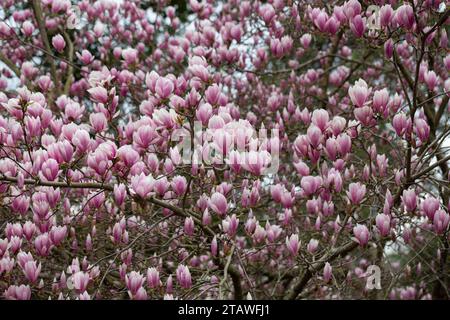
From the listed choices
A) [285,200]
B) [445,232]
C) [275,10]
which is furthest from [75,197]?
[445,232]

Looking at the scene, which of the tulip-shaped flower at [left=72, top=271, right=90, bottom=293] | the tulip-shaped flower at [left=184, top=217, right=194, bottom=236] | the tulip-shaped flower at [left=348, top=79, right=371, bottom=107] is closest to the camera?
the tulip-shaped flower at [left=72, top=271, right=90, bottom=293]

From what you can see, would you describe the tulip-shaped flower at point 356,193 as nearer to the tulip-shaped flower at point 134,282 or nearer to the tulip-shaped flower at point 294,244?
the tulip-shaped flower at point 294,244

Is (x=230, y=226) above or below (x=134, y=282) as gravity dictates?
above

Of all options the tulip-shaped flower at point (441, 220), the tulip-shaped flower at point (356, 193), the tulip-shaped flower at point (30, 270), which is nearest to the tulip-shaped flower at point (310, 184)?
the tulip-shaped flower at point (356, 193)

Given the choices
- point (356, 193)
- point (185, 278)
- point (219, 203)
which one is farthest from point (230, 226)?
point (356, 193)

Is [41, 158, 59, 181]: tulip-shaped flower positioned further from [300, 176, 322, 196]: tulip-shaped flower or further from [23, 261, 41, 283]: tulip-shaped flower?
[300, 176, 322, 196]: tulip-shaped flower

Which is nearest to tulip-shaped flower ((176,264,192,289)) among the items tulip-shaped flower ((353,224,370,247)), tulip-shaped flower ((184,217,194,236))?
tulip-shaped flower ((184,217,194,236))

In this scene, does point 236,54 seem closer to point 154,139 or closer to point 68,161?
point 154,139

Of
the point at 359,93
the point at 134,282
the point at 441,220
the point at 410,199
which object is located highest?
the point at 359,93

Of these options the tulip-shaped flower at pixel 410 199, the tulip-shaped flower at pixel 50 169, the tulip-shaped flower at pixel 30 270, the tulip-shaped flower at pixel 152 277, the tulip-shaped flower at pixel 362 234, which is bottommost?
the tulip-shaped flower at pixel 152 277

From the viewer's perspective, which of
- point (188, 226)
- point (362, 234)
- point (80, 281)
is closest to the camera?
point (80, 281)

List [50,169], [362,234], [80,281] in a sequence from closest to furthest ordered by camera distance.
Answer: [50,169], [80,281], [362,234]

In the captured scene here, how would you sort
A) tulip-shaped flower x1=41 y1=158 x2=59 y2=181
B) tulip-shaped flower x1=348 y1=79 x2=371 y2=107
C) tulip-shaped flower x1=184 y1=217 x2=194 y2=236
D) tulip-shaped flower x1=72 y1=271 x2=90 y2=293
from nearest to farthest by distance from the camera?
tulip-shaped flower x1=41 y1=158 x2=59 y2=181 → tulip-shaped flower x1=72 y1=271 x2=90 y2=293 → tulip-shaped flower x1=348 y1=79 x2=371 y2=107 → tulip-shaped flower x1=184 y1=217 x2=194 y2=236

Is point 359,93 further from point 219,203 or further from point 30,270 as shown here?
point 30,270
